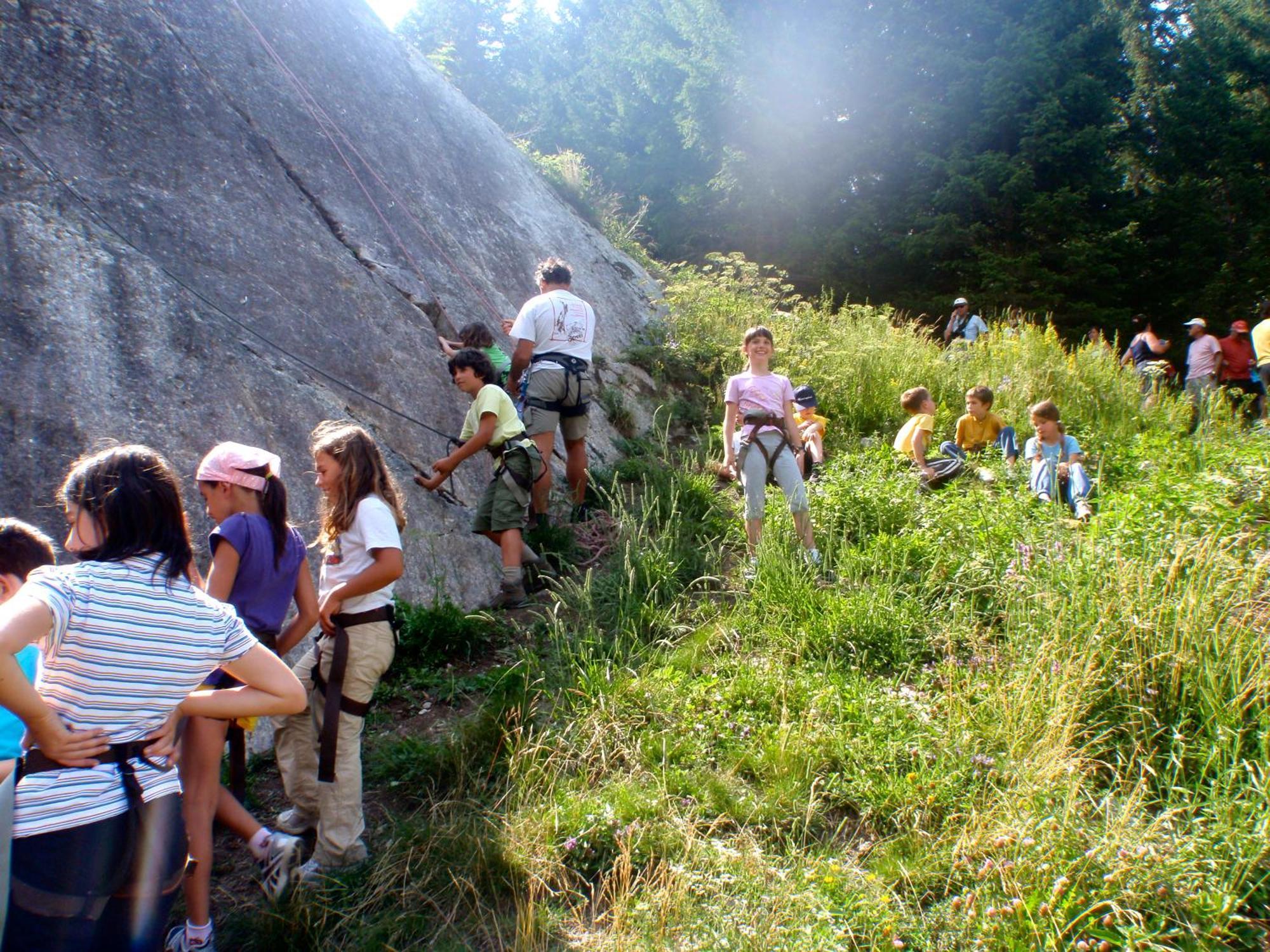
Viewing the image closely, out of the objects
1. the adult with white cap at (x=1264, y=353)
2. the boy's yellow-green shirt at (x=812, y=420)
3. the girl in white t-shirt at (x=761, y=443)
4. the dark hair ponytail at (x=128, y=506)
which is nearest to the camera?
the dark hair ponytail at (x=128, y=506)

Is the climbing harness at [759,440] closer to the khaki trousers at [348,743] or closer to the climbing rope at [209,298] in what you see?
the climbing rope at [209,298]

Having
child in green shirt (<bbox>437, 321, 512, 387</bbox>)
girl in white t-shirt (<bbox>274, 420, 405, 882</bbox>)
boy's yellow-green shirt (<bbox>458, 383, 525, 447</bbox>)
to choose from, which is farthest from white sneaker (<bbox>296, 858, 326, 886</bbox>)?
child in green shirt (<bbox>437, 321, 512, 387</bbox>)

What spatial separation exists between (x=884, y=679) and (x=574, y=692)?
5.13ft

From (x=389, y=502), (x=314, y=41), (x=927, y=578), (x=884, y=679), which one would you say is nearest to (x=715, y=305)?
(x=314, y=41)

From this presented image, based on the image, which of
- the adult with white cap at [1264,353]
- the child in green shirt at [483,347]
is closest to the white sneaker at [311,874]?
the child in green shirt at [483,347]

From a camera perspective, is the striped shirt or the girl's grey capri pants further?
Result: the girl's grey capri pants

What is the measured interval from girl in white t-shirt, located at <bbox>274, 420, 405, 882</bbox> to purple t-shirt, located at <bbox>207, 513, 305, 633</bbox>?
0.16 metres

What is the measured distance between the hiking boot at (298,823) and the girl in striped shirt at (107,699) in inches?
52.2

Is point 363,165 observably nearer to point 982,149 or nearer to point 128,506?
point 128,506

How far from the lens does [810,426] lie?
850 cm

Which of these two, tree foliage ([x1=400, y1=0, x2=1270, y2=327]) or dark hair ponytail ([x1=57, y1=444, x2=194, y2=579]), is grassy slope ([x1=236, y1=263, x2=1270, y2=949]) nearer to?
dark hair ponytail ([x1=57, y1=444, x2=194, y2=579])

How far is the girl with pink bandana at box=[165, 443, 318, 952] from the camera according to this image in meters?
3.21

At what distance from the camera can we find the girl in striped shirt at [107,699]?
2227 millimetres

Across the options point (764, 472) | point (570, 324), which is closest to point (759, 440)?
point (764, 472)
